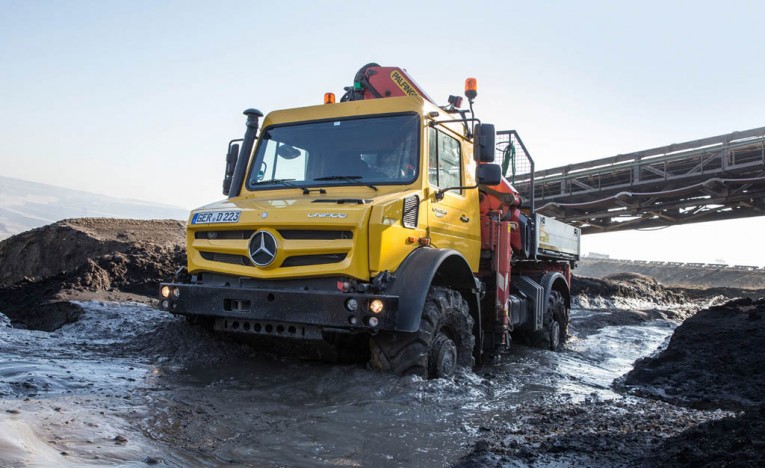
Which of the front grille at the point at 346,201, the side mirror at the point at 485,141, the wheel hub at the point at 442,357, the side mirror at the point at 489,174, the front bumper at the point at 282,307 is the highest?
the side mirror at the point at 485,141

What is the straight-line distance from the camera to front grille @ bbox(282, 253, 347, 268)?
15.1 feet

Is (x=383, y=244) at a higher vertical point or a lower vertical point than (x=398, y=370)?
higher

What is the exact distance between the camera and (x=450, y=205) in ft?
19.1

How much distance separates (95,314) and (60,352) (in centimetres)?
159

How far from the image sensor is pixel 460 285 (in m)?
5.81

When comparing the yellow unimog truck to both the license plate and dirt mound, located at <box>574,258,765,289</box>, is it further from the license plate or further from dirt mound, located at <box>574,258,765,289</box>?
dirt mound, located at <box>574,258,765,289</box>

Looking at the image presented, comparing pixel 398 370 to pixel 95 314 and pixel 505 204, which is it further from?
pixel 95 314

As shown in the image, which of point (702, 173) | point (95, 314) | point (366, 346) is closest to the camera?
point (366, 346)

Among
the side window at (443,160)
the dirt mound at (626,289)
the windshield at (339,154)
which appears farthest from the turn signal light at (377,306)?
the dirt mound at (626,289)

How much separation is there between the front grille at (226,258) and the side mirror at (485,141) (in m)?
2.46

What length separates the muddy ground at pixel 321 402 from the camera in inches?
125

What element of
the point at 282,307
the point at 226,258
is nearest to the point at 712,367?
the point at 282,307

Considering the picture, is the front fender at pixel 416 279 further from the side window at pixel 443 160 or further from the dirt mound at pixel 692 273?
the dirt mound at pixel 692 273

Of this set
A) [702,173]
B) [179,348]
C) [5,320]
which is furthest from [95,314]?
[702,173]
